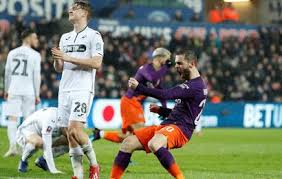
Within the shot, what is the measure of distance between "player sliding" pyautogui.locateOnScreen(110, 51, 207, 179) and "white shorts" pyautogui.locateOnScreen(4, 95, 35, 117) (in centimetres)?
533

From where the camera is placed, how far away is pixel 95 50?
9.90 m

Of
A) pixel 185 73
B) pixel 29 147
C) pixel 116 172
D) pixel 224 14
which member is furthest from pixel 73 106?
pixel 224 14

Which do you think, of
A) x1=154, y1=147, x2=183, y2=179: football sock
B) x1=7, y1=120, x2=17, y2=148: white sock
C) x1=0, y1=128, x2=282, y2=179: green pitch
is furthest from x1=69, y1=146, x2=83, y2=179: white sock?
x1=7, y1=120, x2=17, y2=148: white sock

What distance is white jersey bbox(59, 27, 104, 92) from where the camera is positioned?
9.90m

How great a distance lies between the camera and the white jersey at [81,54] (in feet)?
32.5

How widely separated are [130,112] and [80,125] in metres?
4.99

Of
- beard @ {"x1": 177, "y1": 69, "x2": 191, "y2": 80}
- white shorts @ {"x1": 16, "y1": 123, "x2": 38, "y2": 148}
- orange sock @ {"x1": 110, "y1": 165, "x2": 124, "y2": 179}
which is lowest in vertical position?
white shorts @ {"x1": 16, "y1": 123, "x2": 38, "y2": 148}

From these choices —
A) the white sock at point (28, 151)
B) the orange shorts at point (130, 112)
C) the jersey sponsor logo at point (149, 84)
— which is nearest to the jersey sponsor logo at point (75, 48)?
the white sock at point (28, 151)

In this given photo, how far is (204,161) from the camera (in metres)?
14.2

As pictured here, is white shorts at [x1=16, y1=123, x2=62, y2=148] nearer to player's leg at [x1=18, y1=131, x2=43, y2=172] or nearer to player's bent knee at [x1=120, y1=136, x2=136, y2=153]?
player's leg at [x1=18, y1=131, x2=43, y2=172]

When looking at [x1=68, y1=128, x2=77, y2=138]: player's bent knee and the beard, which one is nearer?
the beard

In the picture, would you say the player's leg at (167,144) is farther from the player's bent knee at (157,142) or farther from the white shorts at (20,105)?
the white shorts at (20,105)

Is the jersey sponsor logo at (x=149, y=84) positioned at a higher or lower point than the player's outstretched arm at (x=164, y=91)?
lower

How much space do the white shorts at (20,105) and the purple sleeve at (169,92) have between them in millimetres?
5708
